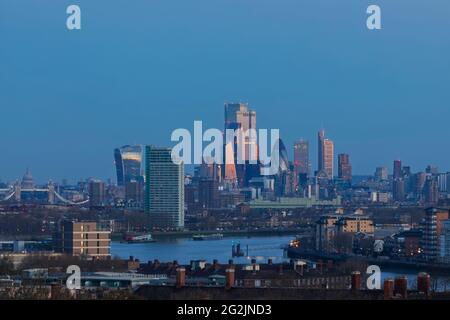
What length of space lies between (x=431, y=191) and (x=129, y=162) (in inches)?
351

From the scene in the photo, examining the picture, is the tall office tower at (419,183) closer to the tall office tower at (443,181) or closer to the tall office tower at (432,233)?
the tall office tower at (443,181)

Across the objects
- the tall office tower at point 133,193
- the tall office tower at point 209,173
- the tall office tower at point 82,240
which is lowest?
the tall office tower at point 82,240

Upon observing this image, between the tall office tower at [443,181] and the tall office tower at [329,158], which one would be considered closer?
the tall office tower at [329,158]

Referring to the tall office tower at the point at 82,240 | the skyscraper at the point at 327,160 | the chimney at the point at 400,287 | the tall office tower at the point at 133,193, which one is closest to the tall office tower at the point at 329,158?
the skyscraper at the point at 327,160

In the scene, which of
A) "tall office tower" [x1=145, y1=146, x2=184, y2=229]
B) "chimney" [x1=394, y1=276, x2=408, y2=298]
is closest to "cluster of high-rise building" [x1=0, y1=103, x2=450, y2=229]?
"tall office tower" [x1=145, y1=146, x2=184, y2=229]

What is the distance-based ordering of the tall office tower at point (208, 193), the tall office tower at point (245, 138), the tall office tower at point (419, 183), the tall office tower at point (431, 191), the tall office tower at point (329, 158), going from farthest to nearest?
the tall office tower at point (419, 183), the tall office tower at point (431, 191), the tall office tower at point (208, 193), the tall office tower at point (329, 158), the tall office tower at point (245, 138)

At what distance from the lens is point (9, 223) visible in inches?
1080

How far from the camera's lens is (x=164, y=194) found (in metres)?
33.6

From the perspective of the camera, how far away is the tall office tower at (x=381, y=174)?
1725 inches

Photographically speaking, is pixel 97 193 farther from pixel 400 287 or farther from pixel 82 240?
pixel 400 287

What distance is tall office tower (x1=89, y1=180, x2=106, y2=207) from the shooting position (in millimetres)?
40062

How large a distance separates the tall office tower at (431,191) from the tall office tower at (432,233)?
45.6 feet
